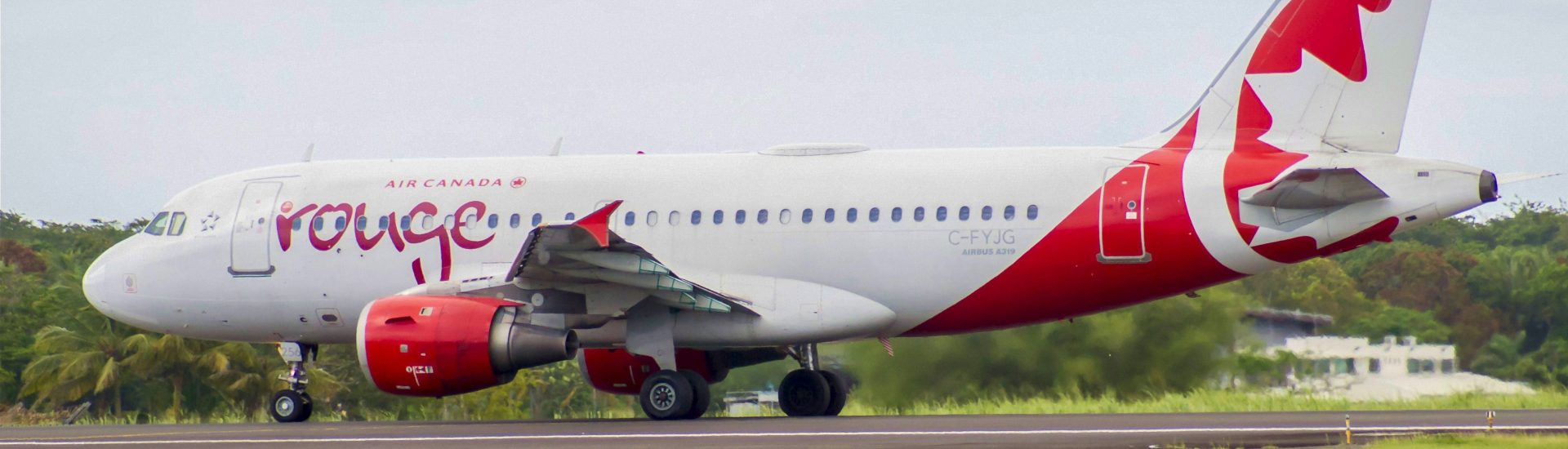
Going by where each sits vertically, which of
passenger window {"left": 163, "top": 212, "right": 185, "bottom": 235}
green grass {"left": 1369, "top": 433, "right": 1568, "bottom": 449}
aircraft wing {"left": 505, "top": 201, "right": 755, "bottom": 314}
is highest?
passenger window {"left": 163, "top": 212, "right": 185, "bottom": 235}

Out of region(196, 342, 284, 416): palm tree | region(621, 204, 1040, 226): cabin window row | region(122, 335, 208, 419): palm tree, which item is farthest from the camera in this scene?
region(196, 342, 284, 416): palm tree

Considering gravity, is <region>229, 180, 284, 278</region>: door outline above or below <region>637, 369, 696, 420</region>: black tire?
above

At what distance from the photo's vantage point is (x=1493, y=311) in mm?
28688

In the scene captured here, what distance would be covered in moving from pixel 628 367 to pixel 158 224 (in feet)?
21.3

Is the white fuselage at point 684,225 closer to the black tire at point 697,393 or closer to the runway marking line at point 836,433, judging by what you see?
the black tire at point 697,393

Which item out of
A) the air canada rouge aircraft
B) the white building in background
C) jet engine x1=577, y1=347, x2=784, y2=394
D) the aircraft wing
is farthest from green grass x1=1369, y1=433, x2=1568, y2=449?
jet engine x1=577, y1=347, x2=784, y2=394

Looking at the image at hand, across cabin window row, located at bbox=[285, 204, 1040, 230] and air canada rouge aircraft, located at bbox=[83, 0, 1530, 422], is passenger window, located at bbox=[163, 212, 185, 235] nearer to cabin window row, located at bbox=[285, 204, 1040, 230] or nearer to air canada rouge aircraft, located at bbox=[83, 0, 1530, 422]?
air canada rouge aircraft, located at bbox=[83, 0, 1530, 422]

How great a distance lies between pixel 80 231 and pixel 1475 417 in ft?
161

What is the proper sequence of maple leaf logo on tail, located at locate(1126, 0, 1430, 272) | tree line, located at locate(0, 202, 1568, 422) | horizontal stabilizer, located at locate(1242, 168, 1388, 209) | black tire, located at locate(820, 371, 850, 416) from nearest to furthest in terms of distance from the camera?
1. horizontal stabilizer, located at locate(1242, 168, 1388, 209)
2. maple leaf logo on tail, located at locate(1126, 0, 1430, 272)
3. black tire, located at locate(820, 371, 850, 416)
4. tree line, located at locate(0, 202, 1568, 422)

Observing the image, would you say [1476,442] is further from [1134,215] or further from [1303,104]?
[1303,104]

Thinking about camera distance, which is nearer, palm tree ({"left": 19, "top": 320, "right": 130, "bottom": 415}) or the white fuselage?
the white fuselage

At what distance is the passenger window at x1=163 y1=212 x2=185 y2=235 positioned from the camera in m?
24.2

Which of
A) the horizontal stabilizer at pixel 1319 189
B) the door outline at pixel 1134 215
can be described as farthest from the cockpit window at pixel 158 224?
the horizontal stabilizer at pixel 1319 189

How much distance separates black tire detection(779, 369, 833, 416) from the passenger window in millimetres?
7983
